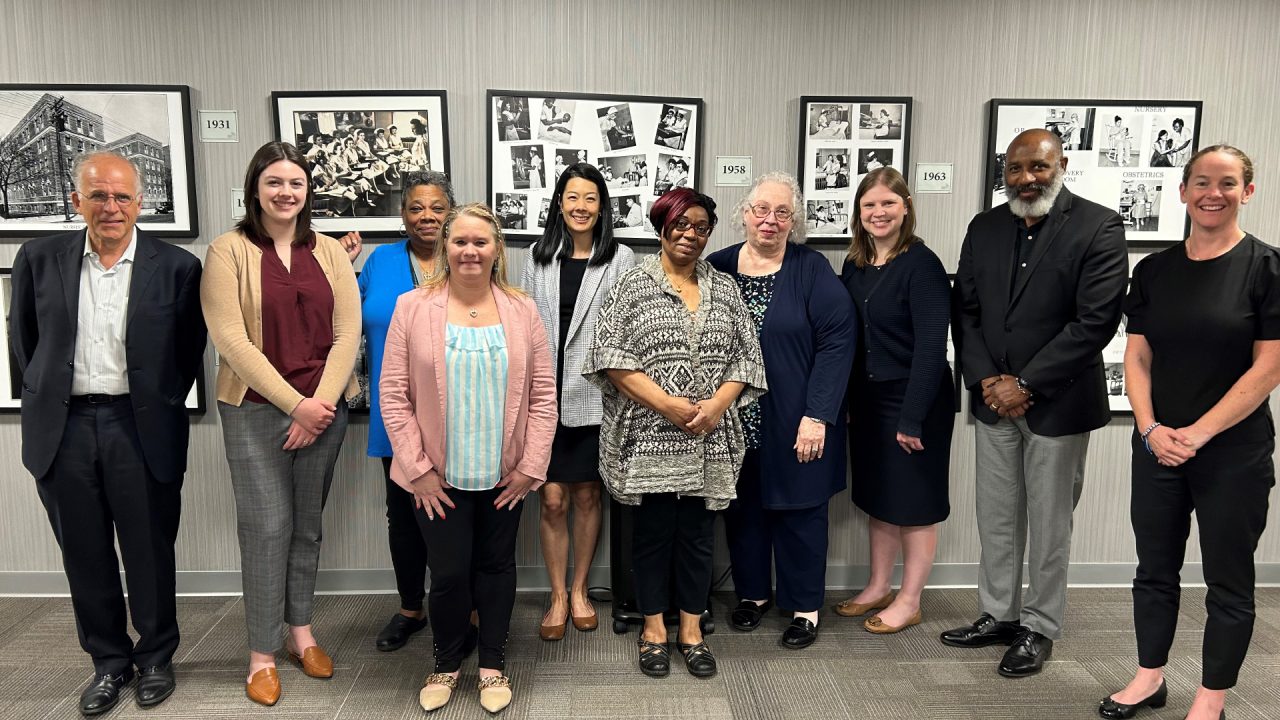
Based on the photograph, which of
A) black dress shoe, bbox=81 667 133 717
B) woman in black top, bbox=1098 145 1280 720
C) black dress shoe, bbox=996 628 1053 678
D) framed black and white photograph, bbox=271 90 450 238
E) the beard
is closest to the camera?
woman in black top, bbox=1098 145 1280 720

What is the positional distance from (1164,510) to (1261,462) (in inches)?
10.5

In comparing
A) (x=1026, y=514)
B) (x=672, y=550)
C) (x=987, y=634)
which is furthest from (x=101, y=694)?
(x=1026, y=514)

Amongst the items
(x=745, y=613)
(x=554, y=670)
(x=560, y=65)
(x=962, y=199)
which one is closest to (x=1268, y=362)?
(x=962, y=199)

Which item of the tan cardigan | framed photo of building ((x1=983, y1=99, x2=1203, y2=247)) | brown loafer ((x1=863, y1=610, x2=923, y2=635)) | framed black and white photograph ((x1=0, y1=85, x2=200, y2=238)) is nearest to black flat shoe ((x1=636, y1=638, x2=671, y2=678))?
brown loafer ((x1=863, y1=610, x2=923, y2=635))

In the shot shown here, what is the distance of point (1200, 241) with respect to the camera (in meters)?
2.13

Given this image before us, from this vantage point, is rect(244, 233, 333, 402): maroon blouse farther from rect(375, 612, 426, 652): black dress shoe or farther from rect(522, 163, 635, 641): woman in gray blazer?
rect(375, 612, 426, 652): black dress shoe

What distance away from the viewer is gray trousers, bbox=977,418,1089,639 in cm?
251

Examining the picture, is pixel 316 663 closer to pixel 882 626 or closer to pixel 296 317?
pixel 296 317

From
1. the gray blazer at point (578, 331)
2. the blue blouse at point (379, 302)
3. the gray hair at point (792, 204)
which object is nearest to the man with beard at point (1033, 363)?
the gray hair at point (792, 204)

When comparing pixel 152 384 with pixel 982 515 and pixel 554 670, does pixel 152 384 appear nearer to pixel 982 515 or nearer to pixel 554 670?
pixel 554 670

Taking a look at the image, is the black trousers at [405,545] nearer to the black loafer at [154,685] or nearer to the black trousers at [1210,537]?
the black loafer at [154,685]

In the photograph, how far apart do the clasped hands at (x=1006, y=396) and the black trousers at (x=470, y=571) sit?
62.3 inches

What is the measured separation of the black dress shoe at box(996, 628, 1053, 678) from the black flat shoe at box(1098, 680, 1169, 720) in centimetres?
22

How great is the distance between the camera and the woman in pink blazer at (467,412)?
2.19m
